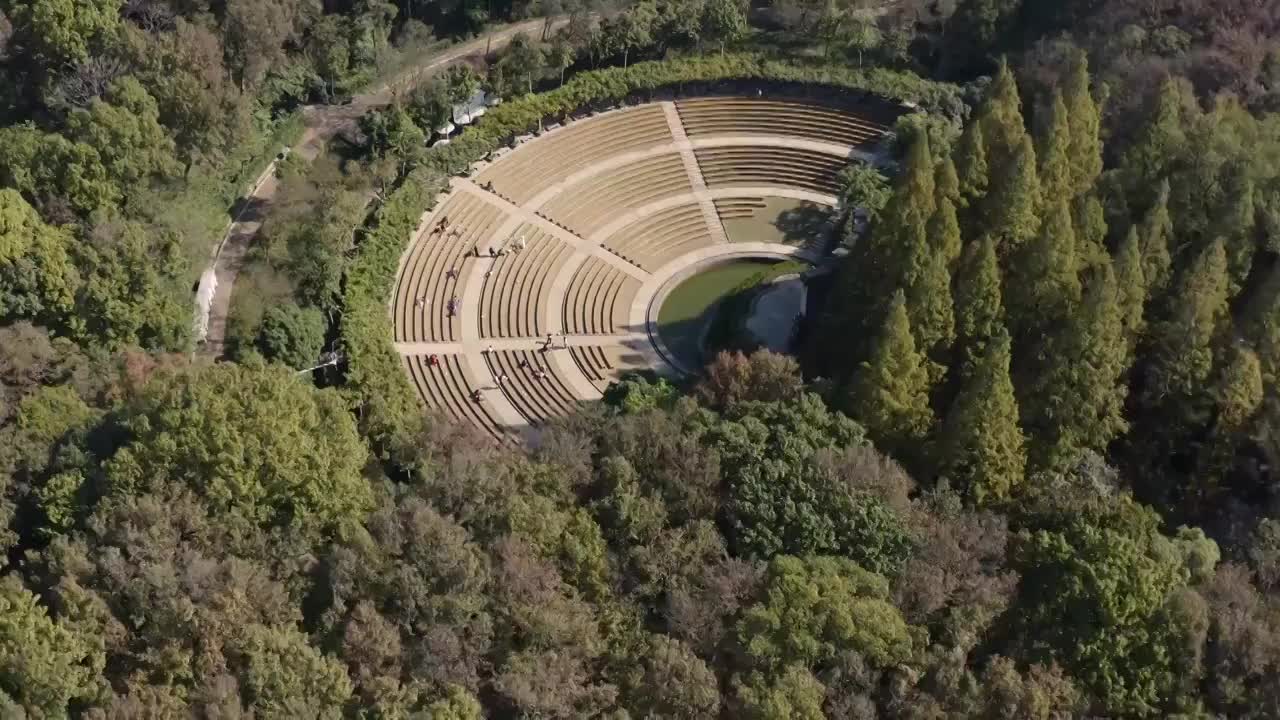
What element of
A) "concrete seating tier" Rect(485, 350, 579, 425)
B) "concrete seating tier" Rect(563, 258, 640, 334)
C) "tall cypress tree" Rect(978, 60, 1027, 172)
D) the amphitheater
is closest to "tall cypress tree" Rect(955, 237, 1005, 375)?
"tall cypress tree" Rect(978, 60, 1027, 172)

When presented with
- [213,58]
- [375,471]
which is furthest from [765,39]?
[375,471]

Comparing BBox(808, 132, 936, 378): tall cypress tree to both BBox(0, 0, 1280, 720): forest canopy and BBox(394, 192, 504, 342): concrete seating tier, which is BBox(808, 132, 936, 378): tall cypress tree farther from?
BBox(394, 192, 504, 342): concrete seating tier

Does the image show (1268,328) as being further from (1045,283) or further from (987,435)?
(987,435)

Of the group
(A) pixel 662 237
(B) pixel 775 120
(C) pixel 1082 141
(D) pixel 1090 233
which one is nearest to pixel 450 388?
(A) pixel 662 237

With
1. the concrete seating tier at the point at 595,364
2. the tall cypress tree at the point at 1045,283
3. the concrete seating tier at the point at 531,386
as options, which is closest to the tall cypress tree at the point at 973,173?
the tall cypress tree at the point at 1045,283

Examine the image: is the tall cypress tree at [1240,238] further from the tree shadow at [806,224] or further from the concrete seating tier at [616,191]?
the concrete seating tier at [616,191]

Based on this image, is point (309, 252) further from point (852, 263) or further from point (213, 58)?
point (852, 263)

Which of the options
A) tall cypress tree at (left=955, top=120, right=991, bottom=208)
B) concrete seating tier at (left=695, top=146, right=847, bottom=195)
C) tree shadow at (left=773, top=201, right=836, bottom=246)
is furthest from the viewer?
concrete seating tier at (left=695, top=146, right=847, bottom=195)
